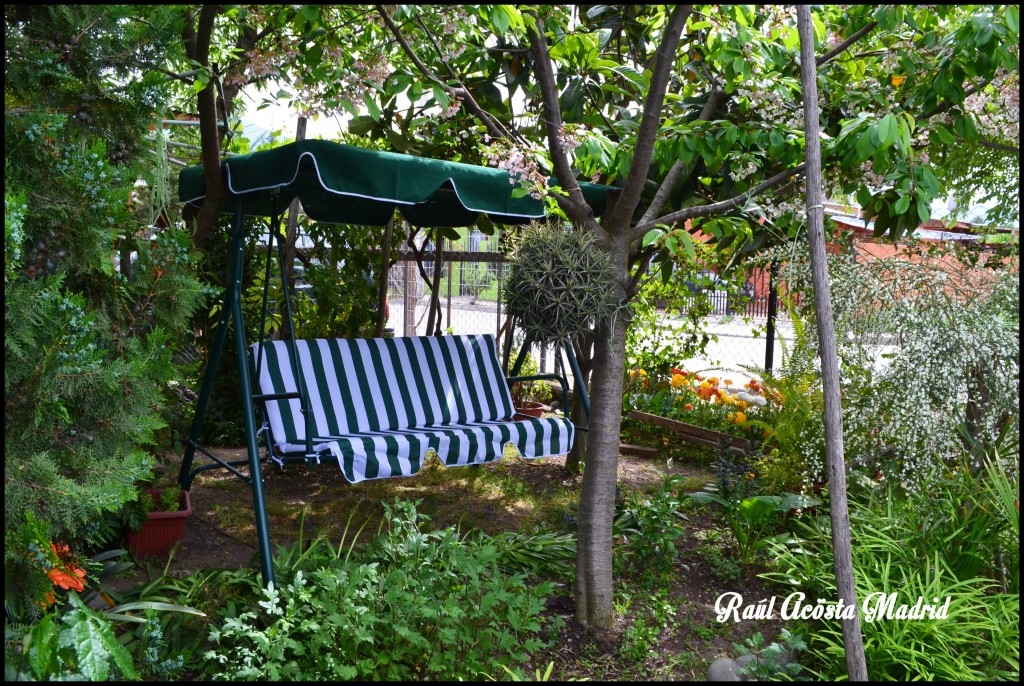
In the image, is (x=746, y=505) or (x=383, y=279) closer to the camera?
(x=746, y=505)

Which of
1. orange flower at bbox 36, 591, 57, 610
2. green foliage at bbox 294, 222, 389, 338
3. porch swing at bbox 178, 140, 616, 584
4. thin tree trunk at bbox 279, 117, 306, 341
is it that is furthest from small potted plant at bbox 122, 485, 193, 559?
green foliage at bbox 294, 222, 389, 338

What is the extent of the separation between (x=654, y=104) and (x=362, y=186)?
4.72 ft

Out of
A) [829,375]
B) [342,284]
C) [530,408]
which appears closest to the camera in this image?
[829,375]

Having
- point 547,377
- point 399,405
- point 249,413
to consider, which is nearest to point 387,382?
point 399,405

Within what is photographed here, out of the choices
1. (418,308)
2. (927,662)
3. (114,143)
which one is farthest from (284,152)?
(418,308)

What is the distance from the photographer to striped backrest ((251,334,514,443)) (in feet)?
13.9

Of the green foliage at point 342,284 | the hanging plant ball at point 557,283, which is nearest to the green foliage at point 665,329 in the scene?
the green foliage at point 342,284

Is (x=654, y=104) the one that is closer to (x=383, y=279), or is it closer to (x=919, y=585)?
(x=919, y=585)

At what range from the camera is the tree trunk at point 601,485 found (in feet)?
10.2

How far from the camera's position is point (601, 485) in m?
3.18

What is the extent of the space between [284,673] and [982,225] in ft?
17.7

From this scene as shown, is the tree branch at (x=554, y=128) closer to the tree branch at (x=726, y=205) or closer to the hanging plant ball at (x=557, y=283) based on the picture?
the hanging plant ball at (x=557, y=283)

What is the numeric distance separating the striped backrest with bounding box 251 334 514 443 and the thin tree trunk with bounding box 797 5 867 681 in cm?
272

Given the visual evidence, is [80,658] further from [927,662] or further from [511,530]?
[927,662]
